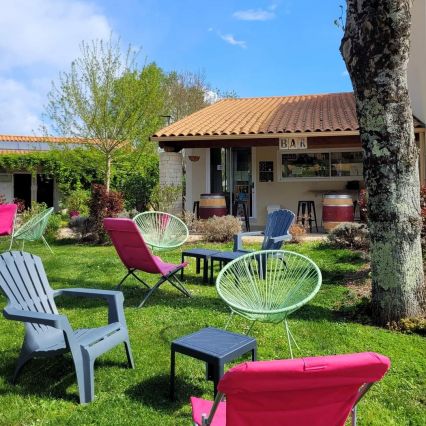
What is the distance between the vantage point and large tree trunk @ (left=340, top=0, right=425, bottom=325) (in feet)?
13.6

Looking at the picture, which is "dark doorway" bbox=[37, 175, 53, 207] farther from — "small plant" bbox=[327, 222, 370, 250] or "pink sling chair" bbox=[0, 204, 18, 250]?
"small plant" bbox=[327, 222, 370, 250]

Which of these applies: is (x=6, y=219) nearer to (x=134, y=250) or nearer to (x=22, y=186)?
(x=134, y=250)

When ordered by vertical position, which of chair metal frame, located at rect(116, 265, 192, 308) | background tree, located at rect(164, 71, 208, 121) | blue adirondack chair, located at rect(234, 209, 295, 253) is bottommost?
chair metal frame, located at rect(116, 265, 192, 308)

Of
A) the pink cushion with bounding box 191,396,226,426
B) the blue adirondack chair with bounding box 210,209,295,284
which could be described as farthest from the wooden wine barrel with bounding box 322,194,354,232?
the pink cushion with bounding box 191,396,226,426

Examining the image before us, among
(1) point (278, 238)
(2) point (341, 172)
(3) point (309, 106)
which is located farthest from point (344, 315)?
(3) point (309, 106)

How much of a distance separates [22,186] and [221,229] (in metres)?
17.5

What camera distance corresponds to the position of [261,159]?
13391mm

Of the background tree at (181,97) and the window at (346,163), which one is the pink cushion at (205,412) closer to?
the window at (346,163)

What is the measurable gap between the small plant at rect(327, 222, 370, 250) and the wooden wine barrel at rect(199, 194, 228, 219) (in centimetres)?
305

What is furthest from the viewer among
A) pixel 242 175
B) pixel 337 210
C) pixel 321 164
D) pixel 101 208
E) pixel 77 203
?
pixel 77 203

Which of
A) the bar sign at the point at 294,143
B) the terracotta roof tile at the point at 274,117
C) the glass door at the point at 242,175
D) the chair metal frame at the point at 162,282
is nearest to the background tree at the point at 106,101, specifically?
the terracotta roof tile at the point at 274,117

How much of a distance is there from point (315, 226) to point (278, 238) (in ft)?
22.1

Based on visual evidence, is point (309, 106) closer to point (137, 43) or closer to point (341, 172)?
point (341, 172)

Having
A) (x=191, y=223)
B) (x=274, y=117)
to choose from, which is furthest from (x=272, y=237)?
(x=274, y=117)
